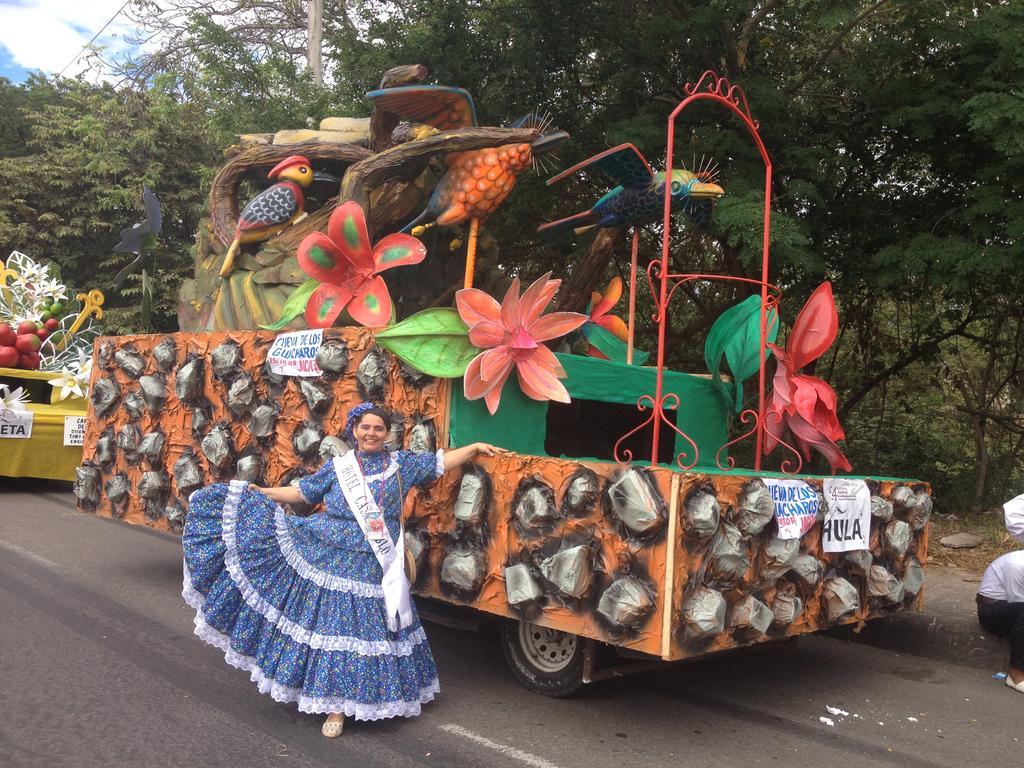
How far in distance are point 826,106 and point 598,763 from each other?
7469 millimetres

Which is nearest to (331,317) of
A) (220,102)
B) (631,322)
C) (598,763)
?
(631,322)

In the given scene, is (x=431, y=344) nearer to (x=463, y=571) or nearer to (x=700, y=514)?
(x=463, y=571)

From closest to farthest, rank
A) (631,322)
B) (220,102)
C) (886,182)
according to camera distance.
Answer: (631,322) → (886,182) → (220,102)

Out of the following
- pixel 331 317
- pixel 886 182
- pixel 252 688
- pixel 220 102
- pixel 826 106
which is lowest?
pixel 252 688

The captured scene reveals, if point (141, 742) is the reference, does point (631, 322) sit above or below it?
above

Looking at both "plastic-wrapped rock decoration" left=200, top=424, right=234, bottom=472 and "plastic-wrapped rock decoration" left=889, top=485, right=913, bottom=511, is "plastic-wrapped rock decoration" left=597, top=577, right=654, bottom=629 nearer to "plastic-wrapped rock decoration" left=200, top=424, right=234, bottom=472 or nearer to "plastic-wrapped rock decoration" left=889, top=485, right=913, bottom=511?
"plastic-wrapped rock decoration" left=889, top=485, right=913, bottom=511

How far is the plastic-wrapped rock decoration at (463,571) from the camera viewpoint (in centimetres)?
432

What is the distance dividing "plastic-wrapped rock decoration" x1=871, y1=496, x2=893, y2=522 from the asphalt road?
0.95 metres

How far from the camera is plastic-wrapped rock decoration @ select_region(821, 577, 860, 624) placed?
453 cm

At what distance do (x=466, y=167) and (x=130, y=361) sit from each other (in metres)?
2.93

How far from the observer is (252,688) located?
452cm

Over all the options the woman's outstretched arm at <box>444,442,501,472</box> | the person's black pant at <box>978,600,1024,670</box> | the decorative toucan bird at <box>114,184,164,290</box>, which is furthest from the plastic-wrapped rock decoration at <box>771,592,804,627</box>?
the decorative toucan bird at <box>114,184,164,290</box>

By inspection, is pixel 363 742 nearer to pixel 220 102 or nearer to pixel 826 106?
pixel 826 106

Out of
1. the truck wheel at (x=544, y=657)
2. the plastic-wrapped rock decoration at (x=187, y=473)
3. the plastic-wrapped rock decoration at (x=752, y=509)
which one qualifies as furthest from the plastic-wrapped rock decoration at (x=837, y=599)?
the plastic-wrapped rock decoration at (x=187, y=473)
